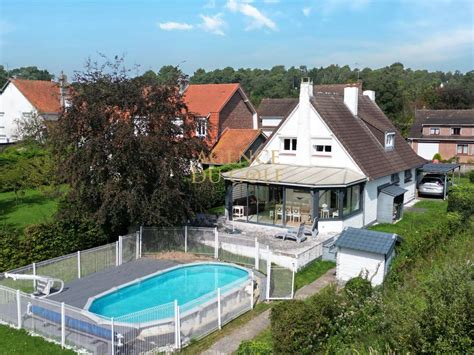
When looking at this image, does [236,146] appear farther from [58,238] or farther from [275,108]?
[275,108]

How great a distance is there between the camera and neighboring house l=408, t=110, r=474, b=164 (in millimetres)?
55219

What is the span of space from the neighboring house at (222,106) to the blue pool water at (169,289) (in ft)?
74.7

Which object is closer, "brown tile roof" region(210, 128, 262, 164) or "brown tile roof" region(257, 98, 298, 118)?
"brown tile roof" region(210, 128, 262, 164)

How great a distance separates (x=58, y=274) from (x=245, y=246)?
309 inches

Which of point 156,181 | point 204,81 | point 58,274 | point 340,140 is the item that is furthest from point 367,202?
point 204,81

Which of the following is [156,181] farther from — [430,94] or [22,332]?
[430,94]

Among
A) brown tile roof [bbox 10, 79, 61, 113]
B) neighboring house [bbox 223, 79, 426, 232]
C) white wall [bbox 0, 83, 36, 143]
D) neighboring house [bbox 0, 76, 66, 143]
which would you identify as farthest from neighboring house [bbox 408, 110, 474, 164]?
white wall [bbox 0, 83, 36, 143]

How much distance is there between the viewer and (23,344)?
1348 centimetres

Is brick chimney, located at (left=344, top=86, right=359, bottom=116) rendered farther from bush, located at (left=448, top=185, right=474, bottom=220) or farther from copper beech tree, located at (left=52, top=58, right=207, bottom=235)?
copper beech tree, located at (left=52, top=58, right=207, bottom=235)

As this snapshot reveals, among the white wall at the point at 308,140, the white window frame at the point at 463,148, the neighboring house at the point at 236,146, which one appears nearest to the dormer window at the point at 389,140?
the white wall at the point at 308,140

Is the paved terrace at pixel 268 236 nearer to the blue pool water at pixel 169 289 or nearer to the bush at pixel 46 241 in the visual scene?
the blue pool water at pixel 169 289

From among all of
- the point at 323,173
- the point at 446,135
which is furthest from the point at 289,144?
the point at 446,135

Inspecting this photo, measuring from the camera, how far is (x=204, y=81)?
14750 cm

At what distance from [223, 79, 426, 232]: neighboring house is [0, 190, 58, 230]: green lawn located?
1126cm
